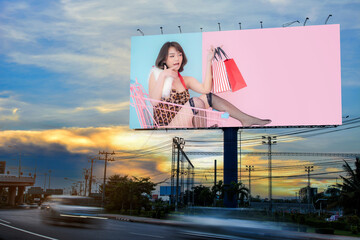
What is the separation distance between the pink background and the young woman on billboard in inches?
68.5

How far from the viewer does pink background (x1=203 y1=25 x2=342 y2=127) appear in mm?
38094

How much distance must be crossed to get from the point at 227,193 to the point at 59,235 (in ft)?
97.3

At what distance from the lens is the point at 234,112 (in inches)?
1585

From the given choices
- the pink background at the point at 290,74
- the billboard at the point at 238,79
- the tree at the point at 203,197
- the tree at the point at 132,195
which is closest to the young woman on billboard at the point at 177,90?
the billboard at the point at 238,79

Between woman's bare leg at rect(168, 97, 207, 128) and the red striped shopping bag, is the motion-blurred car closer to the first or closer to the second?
woman's bare leg at rect(168, 97, 207, 128)

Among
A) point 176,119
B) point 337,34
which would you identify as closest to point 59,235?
point 176,119

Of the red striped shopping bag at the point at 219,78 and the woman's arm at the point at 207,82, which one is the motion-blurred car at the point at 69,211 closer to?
the woman's arm at the point at 207,82

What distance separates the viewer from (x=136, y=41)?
44.3 meters

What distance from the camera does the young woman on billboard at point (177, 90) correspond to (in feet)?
136

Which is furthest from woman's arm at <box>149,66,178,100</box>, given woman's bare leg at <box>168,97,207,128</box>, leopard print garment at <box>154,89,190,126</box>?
woman's bare leg at <box>168,97,207,128</box>

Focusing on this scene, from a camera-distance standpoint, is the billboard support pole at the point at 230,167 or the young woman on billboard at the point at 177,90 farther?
the billboard support pole at the point at 230,167

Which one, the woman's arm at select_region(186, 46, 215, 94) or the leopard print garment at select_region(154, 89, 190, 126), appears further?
the leopard print garment at select_region(154, 89, 190, 126)

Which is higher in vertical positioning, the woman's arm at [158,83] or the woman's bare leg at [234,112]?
the woman's arm at [158,83]

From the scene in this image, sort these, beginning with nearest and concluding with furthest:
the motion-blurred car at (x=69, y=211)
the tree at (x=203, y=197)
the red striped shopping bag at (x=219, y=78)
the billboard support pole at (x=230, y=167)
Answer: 1. the motion-blurred car at (x=69, y=211)
2. the red striped shopping bag at (x=219, y=78)
3. the billboard support pole at (x=230, y=167)
4. the tree at (x=203, y=197)
